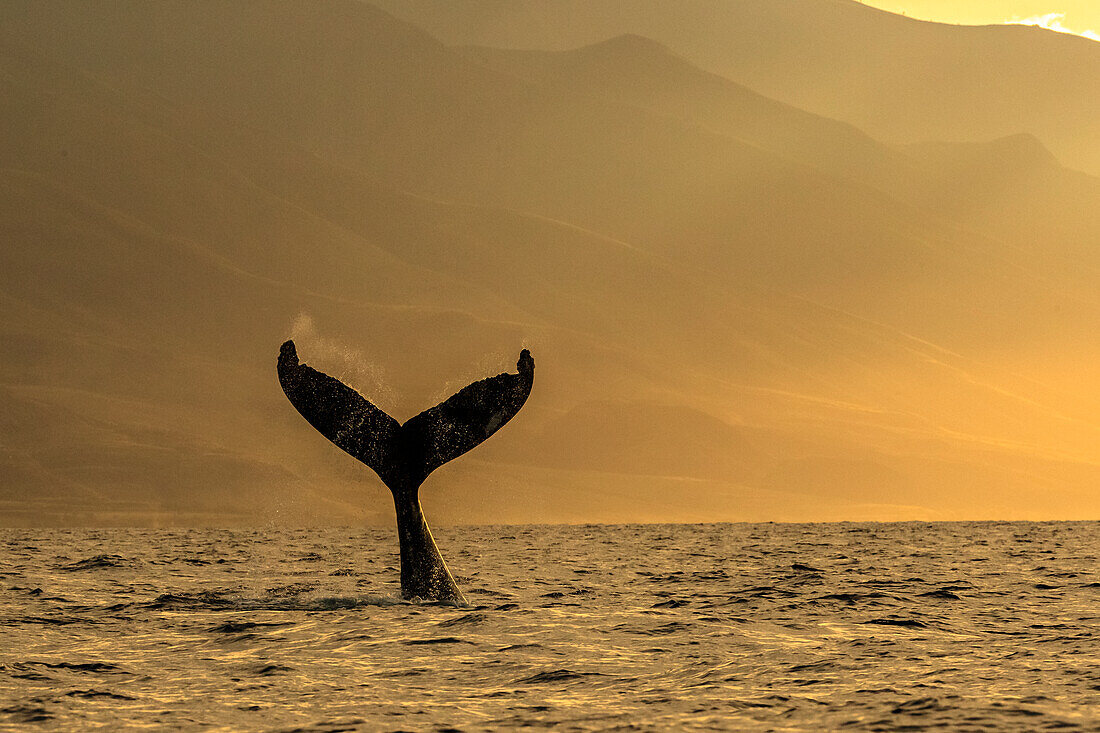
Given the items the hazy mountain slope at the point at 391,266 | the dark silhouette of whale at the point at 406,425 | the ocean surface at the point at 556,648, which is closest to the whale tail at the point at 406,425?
the dark silhouette of whale at the point at 406,425

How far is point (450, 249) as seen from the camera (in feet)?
352

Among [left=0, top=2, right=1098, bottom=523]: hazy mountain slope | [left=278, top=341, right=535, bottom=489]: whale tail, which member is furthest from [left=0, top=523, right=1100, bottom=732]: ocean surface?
[left=0, top=2, right=1098, bottom=523]: hazy mountain slope

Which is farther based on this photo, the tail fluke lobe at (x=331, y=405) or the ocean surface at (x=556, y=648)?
the tail fluke lobe at (x=331, y=405)

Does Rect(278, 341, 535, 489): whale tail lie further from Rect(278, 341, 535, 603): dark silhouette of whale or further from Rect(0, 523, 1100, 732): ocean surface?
Rect(0, 523, 1100, 732): ocean surface

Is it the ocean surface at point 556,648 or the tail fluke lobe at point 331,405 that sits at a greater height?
the tail fluke lobe at point 331,405

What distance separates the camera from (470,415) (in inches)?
450

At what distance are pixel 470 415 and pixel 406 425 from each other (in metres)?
0.70

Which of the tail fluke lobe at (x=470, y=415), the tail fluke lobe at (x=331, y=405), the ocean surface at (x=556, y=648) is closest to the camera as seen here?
the ocean surface at (x=556, y=648)

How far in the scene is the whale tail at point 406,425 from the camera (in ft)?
37.3

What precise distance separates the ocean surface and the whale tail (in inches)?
58.2

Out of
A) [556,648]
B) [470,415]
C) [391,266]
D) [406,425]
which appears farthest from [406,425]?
[391,266]

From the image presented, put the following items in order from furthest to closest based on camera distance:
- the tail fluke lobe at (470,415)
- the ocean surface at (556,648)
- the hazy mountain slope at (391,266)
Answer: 1. the hazy mountain slope at (391,266)
2. the tail fluke lobe at (470,415)
3. the ocean surface at (556,648)

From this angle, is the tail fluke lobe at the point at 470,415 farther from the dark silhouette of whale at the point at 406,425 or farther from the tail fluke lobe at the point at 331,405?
the tail fluke lobe at the point at 331,405

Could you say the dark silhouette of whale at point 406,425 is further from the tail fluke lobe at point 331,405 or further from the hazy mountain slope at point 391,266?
the hazy mountain slope at point 391,266
